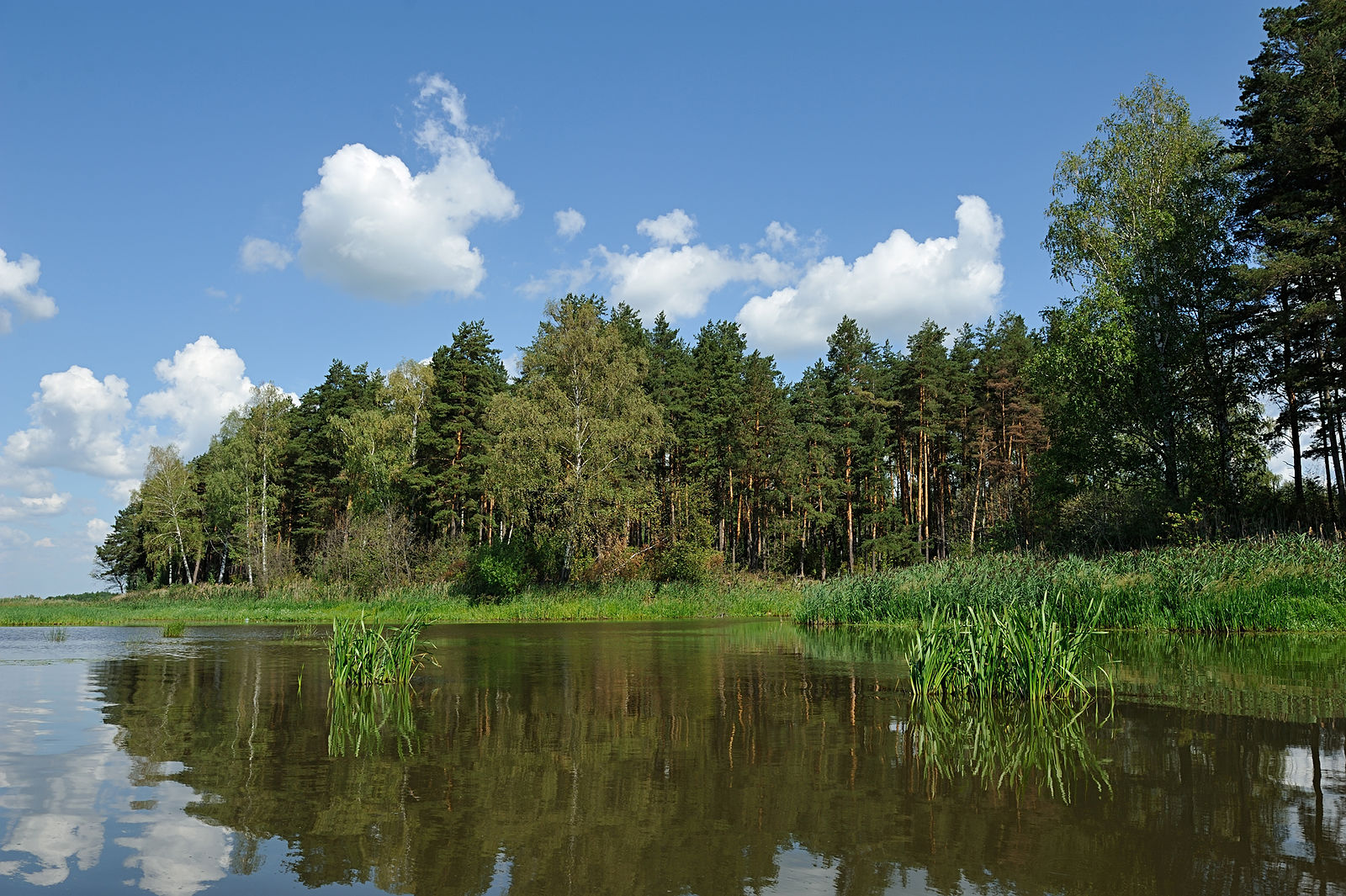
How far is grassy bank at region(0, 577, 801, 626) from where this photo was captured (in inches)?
1267

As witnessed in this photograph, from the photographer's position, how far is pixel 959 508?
5797cm

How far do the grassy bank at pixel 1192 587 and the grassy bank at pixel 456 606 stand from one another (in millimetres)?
11892

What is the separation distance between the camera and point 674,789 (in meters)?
6.34

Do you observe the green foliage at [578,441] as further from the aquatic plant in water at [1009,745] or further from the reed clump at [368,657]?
the aquatic plant in water at [1009,745]

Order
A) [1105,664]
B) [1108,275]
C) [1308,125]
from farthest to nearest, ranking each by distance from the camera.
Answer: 1. [1108,275]
2. [1308,125]
3. [1105,664]

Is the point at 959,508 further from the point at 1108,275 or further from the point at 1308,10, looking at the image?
the point at 1308,10

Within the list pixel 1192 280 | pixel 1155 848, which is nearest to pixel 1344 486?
pixel 1192 280

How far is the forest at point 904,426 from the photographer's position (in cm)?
2636

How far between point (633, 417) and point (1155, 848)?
34984 mm

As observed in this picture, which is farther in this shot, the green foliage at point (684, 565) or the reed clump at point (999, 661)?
the green foliage at point (684, 565)

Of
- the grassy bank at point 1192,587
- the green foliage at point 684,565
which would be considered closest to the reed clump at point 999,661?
the grassy bank at point 1192,587

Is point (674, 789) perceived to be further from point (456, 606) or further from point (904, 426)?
point (904, 426)

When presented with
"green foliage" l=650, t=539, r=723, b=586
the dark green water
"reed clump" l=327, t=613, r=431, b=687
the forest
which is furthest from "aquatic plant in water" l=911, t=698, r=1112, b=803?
"green foliage" l=650, t=539, r=723, b=586

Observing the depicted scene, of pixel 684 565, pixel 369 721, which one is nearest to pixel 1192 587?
pixel 369 721
